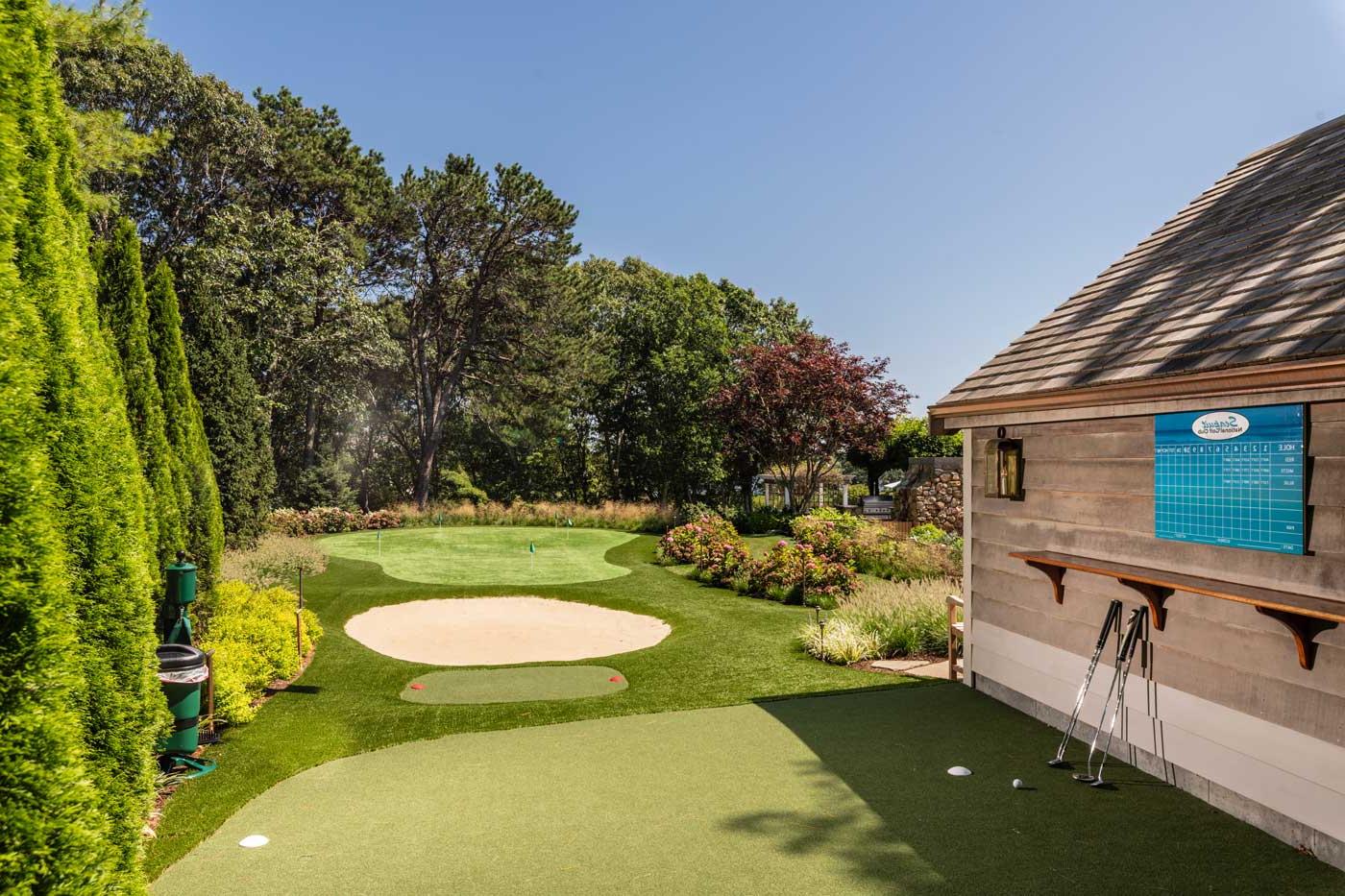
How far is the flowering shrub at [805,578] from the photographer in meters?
12.1

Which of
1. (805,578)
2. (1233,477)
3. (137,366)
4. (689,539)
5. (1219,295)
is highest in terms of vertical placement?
(1219,295)

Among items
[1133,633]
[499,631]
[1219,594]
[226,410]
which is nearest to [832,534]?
[499,631]

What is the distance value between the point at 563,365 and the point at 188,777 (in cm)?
2551

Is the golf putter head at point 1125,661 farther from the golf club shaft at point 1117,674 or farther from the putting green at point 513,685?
the putting green at point 513,685

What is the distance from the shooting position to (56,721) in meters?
2.43

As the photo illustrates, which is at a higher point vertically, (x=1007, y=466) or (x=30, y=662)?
(x=1007, y=466)

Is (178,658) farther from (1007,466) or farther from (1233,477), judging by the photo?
(1233,477)

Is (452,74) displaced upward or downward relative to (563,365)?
upward

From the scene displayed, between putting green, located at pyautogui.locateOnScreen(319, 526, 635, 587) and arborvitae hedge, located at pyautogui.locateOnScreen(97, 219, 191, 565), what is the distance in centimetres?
735

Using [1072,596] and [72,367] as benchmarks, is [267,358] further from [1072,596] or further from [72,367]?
[1072,596]

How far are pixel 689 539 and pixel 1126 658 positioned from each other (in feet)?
39.8

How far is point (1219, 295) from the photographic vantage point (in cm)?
490

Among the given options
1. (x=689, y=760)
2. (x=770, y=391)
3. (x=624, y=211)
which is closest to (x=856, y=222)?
(x=770, y=391)

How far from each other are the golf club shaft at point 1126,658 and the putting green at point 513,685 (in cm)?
445
